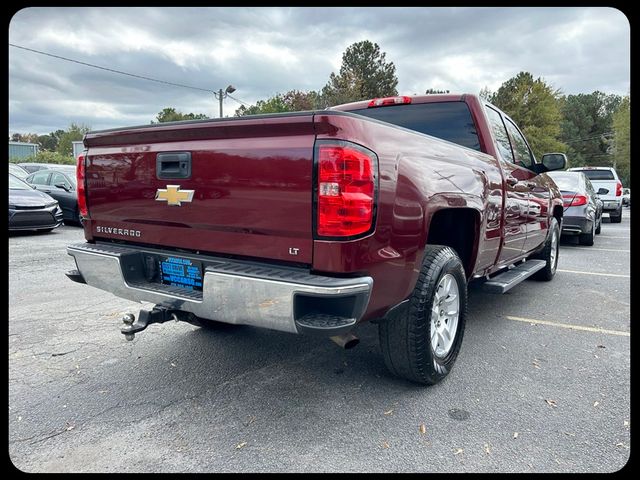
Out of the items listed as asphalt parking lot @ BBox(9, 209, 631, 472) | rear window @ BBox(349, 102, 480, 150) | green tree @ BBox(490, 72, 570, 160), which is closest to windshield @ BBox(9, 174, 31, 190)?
asphalt parking lot @ BBox(9, 209, 631, 472)

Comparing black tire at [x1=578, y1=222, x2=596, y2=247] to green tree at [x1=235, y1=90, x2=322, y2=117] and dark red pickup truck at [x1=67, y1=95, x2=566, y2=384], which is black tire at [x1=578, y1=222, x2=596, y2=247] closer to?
dark red pickup truck at [x1=67, y1=95, x2=566, y2=384]

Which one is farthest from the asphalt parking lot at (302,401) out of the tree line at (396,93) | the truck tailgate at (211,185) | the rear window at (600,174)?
the tree line at (396,93)

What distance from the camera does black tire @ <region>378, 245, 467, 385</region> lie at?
2.61m

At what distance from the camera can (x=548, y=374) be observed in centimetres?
309

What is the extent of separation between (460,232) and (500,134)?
1337mm

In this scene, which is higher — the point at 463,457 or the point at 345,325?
the point at 345,325

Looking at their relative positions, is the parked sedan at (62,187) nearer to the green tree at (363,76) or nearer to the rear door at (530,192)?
the rear door at (530,192)

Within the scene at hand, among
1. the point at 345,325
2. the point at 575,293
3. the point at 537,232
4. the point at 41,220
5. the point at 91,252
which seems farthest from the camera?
the point at 41,220

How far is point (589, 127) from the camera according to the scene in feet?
211

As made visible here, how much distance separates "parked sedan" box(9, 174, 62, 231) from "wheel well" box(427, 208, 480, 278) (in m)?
9.14

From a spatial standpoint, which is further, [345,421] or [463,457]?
[345,421]

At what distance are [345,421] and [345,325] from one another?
0.72 metres
